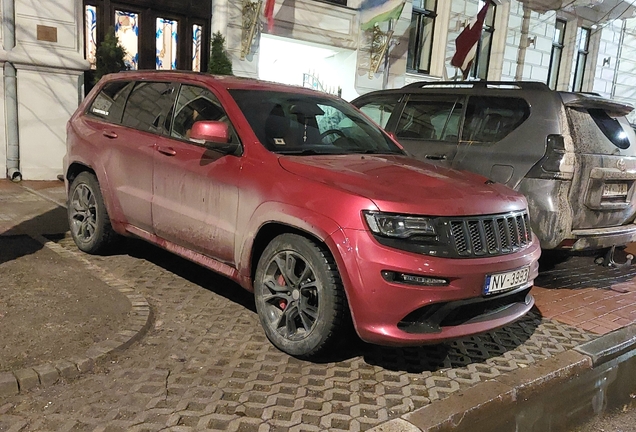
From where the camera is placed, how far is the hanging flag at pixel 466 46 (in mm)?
13492

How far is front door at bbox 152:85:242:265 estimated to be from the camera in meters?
4.07

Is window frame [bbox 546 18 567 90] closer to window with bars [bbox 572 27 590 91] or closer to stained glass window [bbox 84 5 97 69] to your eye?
window with bars [bbox 572 27 590 91]

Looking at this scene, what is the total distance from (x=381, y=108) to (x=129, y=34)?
5.62 meters

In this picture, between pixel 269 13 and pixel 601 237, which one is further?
pixel 269 13

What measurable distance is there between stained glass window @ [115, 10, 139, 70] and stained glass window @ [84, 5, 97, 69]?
0.37 metres

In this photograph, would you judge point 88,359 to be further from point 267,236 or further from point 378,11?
point 378,11

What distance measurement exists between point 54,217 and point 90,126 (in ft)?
6.36

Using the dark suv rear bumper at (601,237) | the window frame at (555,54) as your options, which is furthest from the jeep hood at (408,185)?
the window frame at (555,54)

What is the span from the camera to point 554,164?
5.01 m

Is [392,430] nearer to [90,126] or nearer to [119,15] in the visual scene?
[90,126]

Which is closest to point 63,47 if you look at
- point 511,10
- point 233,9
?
point 233,9

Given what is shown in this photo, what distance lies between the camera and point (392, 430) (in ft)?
9.70

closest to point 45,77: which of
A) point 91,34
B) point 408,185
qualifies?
point 91,34

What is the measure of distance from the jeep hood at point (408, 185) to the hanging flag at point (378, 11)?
8870 millimetres
